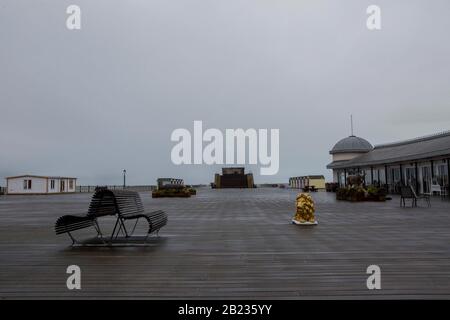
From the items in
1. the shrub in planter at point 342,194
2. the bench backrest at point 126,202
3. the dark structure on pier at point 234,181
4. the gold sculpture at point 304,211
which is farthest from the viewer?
the dark structure on pier at point 234,181

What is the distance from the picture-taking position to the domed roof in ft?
156

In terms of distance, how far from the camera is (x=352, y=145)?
4822 cm

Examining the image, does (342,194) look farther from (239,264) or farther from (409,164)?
(239,264)

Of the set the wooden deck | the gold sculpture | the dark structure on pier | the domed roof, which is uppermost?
the domed roof

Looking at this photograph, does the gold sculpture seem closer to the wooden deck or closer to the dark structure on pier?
the wooden deck

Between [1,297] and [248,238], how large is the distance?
188 inches

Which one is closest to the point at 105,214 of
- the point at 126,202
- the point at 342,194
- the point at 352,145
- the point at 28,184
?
the point at 126,202

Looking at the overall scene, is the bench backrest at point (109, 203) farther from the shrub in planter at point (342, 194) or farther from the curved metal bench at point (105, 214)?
the shrub in planter at point (342, 194)

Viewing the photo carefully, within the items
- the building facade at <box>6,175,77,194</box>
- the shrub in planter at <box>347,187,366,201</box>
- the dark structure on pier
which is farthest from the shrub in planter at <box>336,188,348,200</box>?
the dark structure on pier

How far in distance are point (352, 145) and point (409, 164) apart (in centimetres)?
1704

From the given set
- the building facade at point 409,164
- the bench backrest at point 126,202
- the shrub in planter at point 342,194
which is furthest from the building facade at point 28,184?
the bench backrest at point 126,202

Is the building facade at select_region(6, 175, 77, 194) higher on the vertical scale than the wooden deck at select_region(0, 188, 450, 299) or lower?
higher

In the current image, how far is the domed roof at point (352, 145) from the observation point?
47.6 meters
